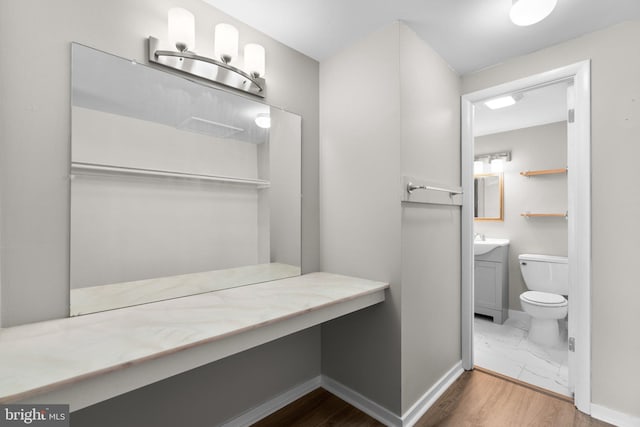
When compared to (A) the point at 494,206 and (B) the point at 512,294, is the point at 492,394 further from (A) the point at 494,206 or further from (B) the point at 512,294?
(A) the point at 494,206

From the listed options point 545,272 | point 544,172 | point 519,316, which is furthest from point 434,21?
point 519,316

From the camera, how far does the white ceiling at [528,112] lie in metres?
2.45

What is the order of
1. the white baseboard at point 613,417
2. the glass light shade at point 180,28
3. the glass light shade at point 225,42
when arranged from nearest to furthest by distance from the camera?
the glass light shade at point 180,28 < the glass light shade at point 225,42 < the white baseboard at point 613,417

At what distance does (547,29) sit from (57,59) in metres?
2.41

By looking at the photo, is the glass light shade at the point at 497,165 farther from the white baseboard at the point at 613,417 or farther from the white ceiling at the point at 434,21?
the white baseboard at the point at 613,417

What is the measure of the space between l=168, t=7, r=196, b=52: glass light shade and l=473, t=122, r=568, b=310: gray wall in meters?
3.47

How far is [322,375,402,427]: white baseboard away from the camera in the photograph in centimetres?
159

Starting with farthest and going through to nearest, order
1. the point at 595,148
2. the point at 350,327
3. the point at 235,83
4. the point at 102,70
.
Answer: the point at 350,327 → the point at 595,148 → the point at 235,83 → the point at 102,70

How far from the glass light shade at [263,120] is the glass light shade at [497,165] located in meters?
2.94

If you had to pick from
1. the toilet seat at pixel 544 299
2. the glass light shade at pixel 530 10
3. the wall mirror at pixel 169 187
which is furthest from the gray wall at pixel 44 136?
the toilet seat at pixel 544 299

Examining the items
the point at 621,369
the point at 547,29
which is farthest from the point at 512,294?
the point at 547,29

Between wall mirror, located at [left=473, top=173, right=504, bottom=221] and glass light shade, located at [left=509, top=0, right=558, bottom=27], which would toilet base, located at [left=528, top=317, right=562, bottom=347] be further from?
glass light shade, located at [left=509, top=0, right=558, bottom=27]

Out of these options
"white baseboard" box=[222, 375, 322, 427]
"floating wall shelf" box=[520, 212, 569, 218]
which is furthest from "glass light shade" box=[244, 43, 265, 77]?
"floating wall shelf" box=[520, 212, 569, 218]

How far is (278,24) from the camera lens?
1619 millimetres
